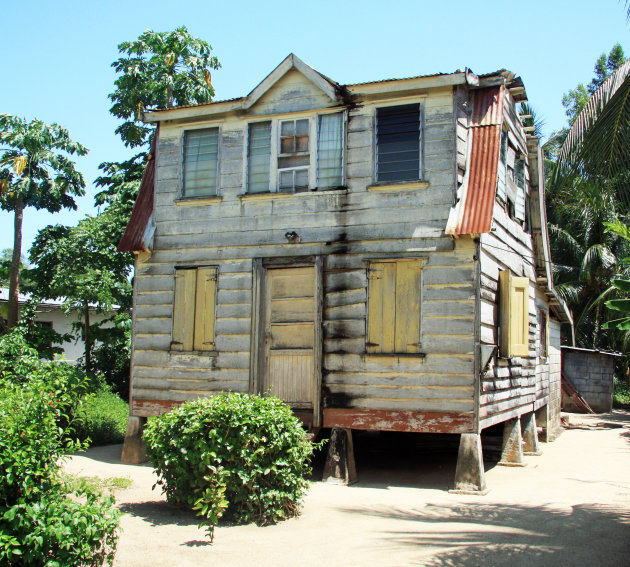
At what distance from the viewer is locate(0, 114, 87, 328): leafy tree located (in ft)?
78.4

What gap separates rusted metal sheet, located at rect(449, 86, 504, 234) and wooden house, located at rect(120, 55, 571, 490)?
26 millimetres

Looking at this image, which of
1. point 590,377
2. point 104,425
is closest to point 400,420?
point 104,425

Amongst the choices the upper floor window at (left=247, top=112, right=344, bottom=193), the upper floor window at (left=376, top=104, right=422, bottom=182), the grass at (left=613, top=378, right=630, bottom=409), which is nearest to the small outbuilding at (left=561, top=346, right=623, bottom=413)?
the grass at (left=613, top=378, right=630, bottom=409)

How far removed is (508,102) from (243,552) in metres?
10.1

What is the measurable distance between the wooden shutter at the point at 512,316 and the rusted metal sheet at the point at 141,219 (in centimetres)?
664

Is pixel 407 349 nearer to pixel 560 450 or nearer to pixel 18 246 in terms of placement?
pixel 560 450

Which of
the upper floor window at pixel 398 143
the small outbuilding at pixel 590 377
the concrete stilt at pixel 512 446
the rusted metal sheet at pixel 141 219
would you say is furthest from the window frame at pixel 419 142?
the small outbuilding at pixel 590 377

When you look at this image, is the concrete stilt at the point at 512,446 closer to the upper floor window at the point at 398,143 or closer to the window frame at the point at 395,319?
the window frame at the point at 395,319

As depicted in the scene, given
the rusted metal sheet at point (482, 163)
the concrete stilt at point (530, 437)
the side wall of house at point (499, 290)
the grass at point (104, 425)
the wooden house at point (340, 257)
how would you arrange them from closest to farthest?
1. the rusted metal sheet at point (482, 163)
2. the wooden house at point (340, 257)
3. the side wall of house at point (499, 290)
4. the grass at point (104, 425)
5. the concrete stilt at point (530, 437)

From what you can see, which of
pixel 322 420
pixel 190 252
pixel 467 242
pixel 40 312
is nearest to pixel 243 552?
pixel 322 420

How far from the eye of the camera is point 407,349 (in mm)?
11148

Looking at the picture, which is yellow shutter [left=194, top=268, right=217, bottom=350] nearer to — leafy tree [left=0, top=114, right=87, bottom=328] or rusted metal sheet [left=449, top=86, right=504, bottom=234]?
rusted metal sheet [left=449, top=86, right=504, bottom=234]

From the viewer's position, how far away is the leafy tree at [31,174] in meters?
23.9

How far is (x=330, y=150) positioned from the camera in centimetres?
1216
